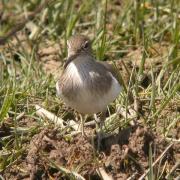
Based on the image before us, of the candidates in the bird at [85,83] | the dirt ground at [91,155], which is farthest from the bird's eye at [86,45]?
the dirt ground at [91,155]

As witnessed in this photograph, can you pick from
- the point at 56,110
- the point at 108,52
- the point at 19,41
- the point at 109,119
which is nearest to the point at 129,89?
the point at 109,119

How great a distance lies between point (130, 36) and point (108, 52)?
0.45 metres

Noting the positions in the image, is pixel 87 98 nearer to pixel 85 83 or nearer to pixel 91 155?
pixel 85 83

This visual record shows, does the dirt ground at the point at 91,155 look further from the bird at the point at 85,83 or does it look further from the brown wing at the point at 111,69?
the brown wing at the point at 111,69

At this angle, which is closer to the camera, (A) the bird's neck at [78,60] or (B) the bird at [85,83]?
(B) the bird at [85,83]

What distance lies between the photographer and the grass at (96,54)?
6113 mm

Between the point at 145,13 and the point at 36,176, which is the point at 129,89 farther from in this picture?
the point at 145,13

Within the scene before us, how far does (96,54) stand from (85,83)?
1.63 meters

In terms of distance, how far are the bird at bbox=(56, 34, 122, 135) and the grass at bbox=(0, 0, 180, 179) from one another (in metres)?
0.34

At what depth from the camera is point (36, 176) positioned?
555 centimetres

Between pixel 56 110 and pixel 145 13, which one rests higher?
pixel 145 13

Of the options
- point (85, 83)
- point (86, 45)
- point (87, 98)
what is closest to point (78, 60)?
point (86, 45)

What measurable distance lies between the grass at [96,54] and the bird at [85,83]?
0.34m

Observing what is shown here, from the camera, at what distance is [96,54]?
23.8 feet
